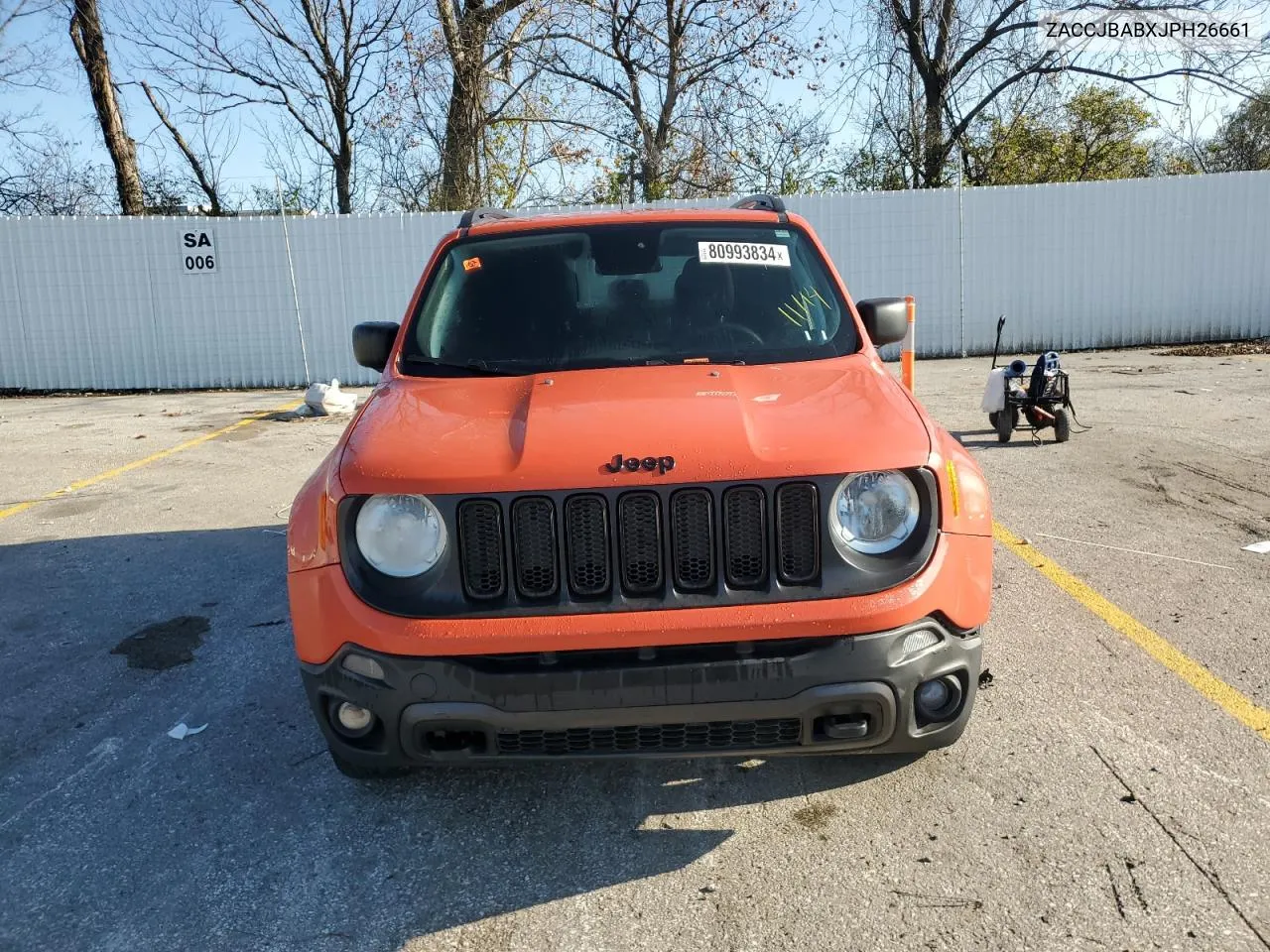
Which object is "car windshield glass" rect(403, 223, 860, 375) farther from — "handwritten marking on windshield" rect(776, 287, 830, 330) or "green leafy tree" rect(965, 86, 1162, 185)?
"green leafy tree" rect(965, 86, 1162, 185)

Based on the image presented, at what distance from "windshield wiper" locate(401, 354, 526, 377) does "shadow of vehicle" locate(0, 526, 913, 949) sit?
1358 millimetres

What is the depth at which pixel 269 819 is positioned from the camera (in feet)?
9.33

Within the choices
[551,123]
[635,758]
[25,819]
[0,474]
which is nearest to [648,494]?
[635,758]

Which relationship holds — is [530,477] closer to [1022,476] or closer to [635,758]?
[635,758]

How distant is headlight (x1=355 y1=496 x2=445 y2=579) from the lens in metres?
2.45

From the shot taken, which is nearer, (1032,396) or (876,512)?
(876,512)

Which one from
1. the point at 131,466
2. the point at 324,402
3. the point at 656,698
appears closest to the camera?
the point at 656,698

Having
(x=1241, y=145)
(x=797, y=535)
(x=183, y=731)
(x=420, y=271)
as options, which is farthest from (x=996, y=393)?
(x=1241, y=145)

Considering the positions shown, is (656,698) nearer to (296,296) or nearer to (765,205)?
(765,205)

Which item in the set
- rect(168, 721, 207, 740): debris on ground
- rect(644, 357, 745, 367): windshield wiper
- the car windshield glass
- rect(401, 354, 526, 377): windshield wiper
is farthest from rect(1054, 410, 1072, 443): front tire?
rect(168, 721, 207, 740): debris on ground

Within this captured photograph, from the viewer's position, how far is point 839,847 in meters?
2.59

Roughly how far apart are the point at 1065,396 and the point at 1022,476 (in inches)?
51.3

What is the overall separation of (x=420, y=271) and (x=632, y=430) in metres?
13.5

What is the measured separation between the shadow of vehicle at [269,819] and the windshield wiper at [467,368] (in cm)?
136
